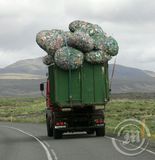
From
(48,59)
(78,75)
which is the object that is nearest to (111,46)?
(78,75)

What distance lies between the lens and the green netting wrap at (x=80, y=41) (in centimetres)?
2581

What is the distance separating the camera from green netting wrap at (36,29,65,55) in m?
26.0

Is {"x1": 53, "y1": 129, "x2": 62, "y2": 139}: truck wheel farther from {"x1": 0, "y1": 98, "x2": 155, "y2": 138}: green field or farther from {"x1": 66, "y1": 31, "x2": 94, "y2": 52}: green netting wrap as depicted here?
{"x1": 0, "y1": 98, "x2": 155, "y2": 138}: green field

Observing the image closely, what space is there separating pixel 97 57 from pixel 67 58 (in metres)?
1.48

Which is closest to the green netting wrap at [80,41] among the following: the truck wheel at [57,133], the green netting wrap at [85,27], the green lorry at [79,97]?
the green netting wrap at [85,27]

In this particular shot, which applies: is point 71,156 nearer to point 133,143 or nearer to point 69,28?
point 133,143

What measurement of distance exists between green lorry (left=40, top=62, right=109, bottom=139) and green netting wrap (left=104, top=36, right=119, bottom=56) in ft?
2.55

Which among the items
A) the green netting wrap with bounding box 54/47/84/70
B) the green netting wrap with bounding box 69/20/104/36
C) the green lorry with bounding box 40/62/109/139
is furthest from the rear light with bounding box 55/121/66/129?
the green netting wrap with bounding box 69/20/104/36

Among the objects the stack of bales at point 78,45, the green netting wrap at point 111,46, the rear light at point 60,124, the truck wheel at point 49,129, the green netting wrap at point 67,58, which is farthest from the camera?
the truck wheel at point 49,129

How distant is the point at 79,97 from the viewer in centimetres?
2608

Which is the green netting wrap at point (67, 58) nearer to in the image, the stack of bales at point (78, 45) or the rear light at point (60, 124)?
the stack of bales at point (78, 45)

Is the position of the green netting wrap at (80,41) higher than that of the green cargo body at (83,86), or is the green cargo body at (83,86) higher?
the green netting wrap at (80,41)

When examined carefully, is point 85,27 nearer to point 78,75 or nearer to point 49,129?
point 78,75

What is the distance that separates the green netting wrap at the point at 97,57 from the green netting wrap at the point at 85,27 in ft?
3.44
